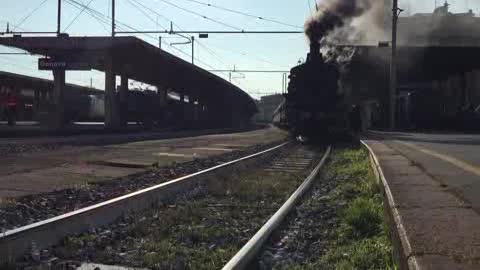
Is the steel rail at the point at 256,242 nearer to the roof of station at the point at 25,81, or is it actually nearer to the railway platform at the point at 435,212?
the railway platform at the point at 435,212

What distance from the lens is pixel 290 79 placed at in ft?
92.0

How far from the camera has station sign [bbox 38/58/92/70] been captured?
42656 millimetres

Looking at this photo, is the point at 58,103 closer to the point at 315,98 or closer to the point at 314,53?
the point at 314,53

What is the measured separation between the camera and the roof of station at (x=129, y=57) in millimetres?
42094

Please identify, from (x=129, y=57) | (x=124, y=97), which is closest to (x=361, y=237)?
(x=129, y=57)

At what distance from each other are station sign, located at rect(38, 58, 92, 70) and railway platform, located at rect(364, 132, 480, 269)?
3438 cm

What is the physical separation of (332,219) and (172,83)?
59801 millimetres

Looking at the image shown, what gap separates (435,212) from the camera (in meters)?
6.44

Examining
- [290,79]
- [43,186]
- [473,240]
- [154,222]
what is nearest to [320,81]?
[290,79]

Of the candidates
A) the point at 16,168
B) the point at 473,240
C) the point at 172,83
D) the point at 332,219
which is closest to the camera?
the point at 473,240

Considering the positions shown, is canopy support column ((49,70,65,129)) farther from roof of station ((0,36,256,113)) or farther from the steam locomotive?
the steam locomotive

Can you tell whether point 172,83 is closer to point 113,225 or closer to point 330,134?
point 330,134

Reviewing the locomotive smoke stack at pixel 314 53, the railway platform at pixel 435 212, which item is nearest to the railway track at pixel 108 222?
the railway platform at pixel 435 212

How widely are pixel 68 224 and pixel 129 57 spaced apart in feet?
141
